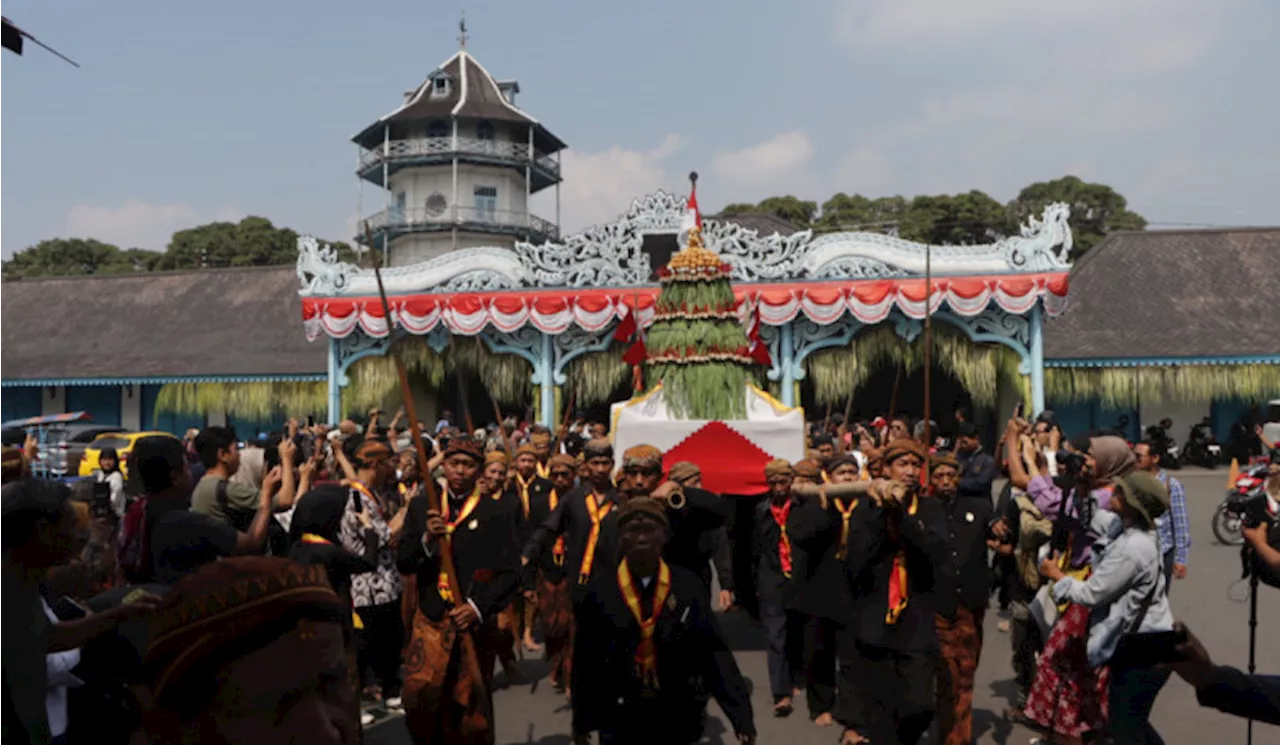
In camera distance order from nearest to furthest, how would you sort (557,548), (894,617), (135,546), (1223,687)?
(1223,687)
(135,546)
(894,617)
(557,548)

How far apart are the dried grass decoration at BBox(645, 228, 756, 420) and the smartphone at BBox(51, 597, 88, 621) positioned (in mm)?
6738

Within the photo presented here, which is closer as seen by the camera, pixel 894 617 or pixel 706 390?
pixel 894 617

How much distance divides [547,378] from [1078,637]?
16675 mm

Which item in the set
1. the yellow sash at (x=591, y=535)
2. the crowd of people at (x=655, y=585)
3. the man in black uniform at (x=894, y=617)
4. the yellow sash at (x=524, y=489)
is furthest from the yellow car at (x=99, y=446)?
the man in black uniform at (x=894, y=617)

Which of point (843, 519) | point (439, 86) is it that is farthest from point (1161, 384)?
point (439, 86)

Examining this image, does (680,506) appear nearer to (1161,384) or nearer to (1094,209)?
(1161,384)

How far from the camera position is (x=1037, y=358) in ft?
65.0

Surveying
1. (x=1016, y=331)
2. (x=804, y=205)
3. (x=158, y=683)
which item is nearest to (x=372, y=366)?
(x=1016, y=331)

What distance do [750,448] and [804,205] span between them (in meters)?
39.8

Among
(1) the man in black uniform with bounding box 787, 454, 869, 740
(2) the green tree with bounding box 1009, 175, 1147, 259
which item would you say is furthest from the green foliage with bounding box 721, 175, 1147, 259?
(1) the man in black uniform with bounding box 787, 454, 869, 740

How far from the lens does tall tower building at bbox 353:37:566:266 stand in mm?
35875

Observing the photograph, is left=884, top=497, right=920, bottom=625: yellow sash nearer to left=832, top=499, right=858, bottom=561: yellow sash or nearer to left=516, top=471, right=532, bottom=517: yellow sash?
left=832, top=499, right=858, bottom=561: yellow sash

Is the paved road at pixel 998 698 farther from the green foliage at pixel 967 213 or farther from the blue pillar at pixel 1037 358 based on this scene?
the green foliage at pixel 967 213

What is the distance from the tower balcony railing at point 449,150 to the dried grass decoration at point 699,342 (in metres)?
26.0
